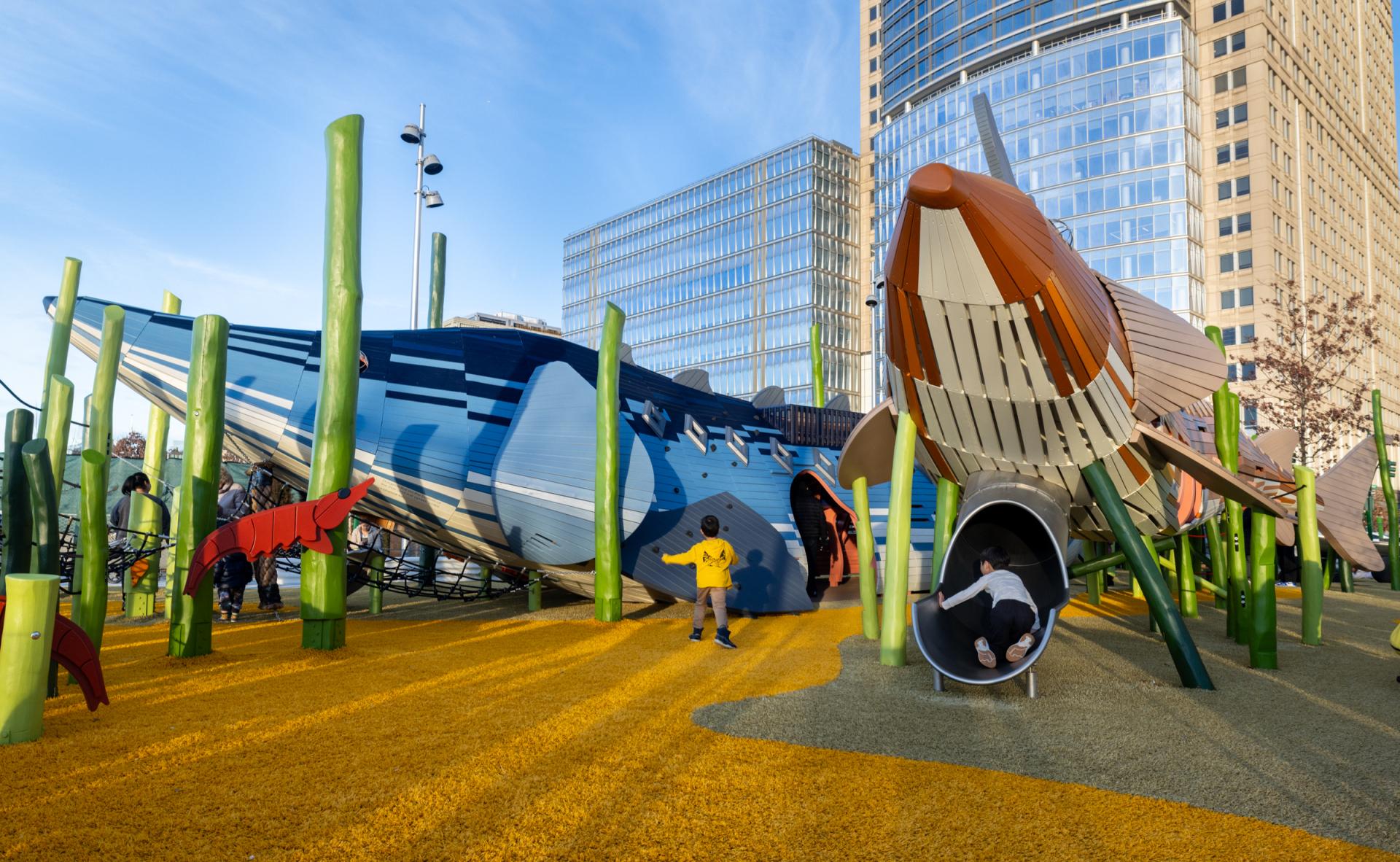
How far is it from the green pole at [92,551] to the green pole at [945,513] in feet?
21.3

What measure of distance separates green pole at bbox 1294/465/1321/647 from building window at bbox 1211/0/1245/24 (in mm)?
48767

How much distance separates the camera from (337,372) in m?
7.30

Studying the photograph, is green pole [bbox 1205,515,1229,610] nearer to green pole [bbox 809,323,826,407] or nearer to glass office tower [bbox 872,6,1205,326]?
green pole [bbox 809,323,826,407]

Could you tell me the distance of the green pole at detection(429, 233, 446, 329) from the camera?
12477 millimetres

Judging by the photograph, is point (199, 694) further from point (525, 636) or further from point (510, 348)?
point (510, 348)

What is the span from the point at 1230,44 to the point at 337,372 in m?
53.1

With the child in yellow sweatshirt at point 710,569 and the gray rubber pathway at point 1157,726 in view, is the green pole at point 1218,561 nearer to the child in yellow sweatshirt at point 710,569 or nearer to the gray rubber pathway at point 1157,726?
the gray rubber pathway at point 1157,726

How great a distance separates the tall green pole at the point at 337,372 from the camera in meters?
7.20

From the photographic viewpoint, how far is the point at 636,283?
66625mm

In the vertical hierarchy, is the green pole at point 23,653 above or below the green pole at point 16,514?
below

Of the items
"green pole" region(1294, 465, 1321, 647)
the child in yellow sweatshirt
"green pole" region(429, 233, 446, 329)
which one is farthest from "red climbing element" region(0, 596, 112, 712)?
"green pole" region(1294, 465, 1321, 647)

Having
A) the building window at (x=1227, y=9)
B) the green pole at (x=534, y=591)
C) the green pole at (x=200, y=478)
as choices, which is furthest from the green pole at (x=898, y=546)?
the building window at (x=1227, y=9)

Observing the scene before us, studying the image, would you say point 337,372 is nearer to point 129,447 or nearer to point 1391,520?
point 1391,520

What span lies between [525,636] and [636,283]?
5997 cm
